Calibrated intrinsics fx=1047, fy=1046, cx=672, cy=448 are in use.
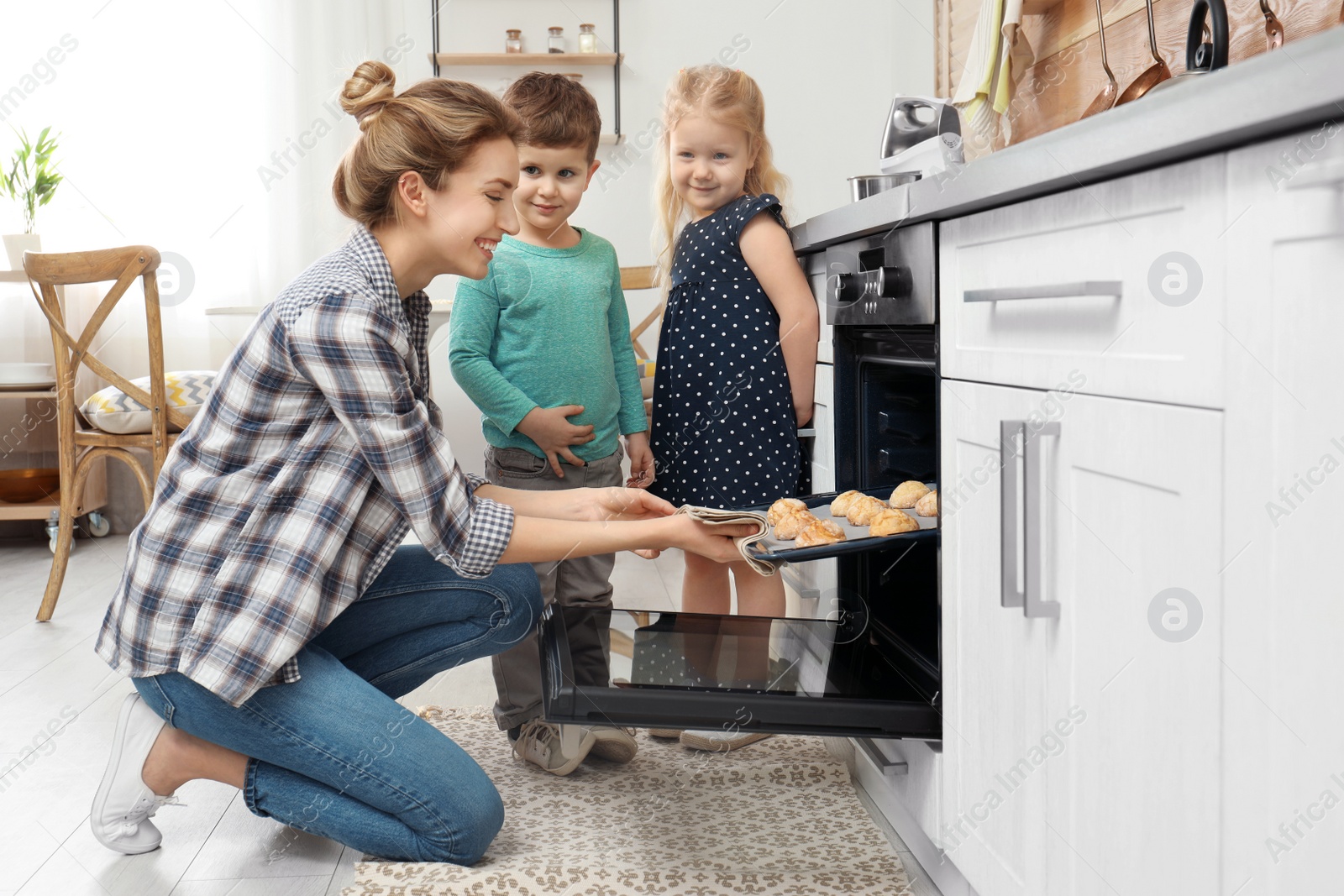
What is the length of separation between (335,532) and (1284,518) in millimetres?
925

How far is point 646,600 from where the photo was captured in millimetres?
2529

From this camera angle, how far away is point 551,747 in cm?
155

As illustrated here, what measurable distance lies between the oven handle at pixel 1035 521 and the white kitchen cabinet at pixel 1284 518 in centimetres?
22

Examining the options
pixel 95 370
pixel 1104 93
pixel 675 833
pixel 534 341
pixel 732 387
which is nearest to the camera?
pixel 675 833

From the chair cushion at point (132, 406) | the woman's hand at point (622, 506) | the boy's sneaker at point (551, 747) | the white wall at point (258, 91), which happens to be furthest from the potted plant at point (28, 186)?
the woman's hand at point (622, 506)

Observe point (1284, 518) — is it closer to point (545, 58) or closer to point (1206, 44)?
point (1206, 44)

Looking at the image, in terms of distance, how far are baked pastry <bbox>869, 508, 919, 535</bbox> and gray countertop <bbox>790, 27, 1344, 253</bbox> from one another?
303 mm

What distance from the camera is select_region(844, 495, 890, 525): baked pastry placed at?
1.11 metres

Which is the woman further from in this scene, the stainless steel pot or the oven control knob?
the stainless steel pot

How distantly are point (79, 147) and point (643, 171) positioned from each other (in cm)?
193

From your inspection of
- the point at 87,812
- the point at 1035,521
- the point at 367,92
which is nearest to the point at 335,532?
the point at 367,92

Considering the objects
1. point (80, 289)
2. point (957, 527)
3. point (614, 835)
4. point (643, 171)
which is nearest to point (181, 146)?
point (80, 289)

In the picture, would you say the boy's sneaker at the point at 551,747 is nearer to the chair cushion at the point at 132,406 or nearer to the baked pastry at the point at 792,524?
the baked pastry at the point at 792,524

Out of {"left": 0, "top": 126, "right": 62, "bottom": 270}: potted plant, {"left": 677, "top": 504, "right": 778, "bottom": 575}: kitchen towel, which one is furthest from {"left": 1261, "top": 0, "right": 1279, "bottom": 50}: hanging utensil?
{"left": 0, "top": 126, "right": 62, "bottom": 270}: potted plant
